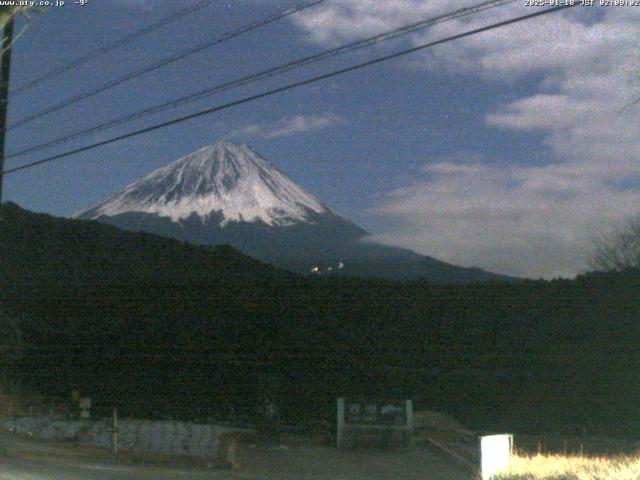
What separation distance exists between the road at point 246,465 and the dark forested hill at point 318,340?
41.2 ft

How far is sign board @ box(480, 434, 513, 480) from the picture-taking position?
11797 millimetres

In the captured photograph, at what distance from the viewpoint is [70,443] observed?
2361 cm

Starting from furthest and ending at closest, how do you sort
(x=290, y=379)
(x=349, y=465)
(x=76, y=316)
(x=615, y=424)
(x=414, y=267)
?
(x=414, y=267)
(x=76, y=316)
(x=290, y=379)
(x=615, y=424)
(x=349, y=465)

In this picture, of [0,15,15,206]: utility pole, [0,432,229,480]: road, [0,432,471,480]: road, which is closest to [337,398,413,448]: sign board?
[0,432,471,480]: road

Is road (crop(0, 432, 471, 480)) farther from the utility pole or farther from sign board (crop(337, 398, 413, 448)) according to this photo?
the utility pole

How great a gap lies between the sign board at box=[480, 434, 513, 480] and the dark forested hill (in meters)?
23.4

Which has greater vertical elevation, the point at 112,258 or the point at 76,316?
the point at 112,258

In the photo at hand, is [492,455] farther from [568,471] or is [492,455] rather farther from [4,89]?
[4,89]

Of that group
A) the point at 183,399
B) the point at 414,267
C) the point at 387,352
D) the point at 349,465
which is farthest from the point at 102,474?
the point at 414,267

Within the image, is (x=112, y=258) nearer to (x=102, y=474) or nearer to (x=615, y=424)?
(x=615, y=424)

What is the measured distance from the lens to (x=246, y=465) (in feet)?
67.1

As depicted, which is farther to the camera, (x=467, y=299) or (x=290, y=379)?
(x=467, y=299)

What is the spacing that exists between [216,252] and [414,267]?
123 feet

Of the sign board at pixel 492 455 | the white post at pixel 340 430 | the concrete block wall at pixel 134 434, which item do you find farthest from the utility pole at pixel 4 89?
the white post at pixel 340 430
